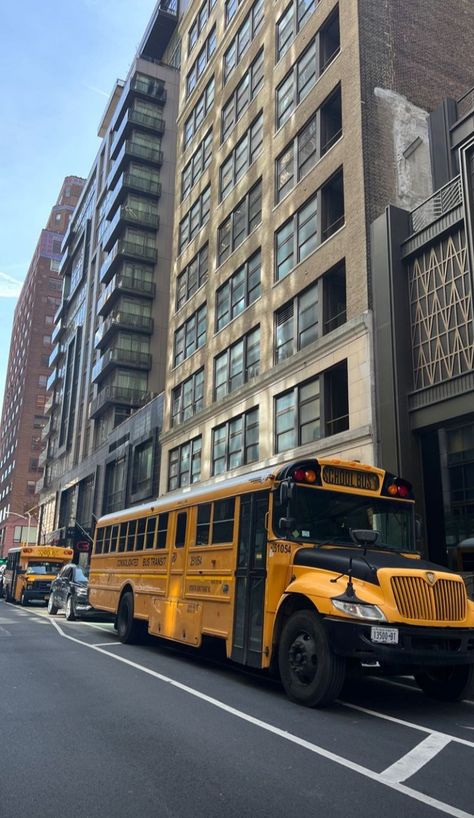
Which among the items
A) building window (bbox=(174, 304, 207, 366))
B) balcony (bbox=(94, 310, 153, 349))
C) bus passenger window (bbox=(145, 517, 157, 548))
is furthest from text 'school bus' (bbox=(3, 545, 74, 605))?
balcony (bbox=(94, 310, 153, 349))

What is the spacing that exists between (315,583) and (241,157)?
2576 centimetres

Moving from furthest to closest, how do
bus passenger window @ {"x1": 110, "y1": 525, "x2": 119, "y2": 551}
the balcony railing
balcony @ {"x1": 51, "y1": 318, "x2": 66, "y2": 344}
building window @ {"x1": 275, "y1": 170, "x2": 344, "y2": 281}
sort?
balcony @ {"x1": 51, "y1": 318, "x2": 66, "y2": 344} < building window @ {"x1": 275, "y1": 170, "x2": 344, "y2": 281} < the balcony railing < bus passenger window @ {"x1": 110, "y1": 525, "x2": 119, "y2": 551}

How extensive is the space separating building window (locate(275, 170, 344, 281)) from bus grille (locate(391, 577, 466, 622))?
1577cm

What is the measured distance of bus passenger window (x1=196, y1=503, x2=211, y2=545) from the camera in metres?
10.0

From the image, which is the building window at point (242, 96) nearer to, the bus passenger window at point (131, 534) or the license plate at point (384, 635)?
the bus passenger window at point (131, 534)

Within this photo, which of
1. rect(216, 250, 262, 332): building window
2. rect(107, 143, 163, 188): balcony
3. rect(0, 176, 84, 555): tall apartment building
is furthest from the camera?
rect(0, 176, 84, 555): tall apartment building

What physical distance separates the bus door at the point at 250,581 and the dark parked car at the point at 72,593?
35.3 ft

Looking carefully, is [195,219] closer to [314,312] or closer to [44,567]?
[314,312]

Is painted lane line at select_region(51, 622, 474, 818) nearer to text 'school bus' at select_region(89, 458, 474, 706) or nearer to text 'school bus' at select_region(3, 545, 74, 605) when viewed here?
text 'school bus' at select_region(89, 458, 474, 706)

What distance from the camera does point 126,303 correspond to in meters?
47.6

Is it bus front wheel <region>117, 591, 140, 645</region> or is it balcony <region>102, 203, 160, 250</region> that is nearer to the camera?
bus front wheel <region>117, 591, 140, 645</region>

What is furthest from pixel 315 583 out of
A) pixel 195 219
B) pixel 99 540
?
pixel 195 219

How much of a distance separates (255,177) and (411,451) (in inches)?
621

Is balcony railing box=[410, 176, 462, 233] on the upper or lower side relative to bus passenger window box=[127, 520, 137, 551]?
upper
